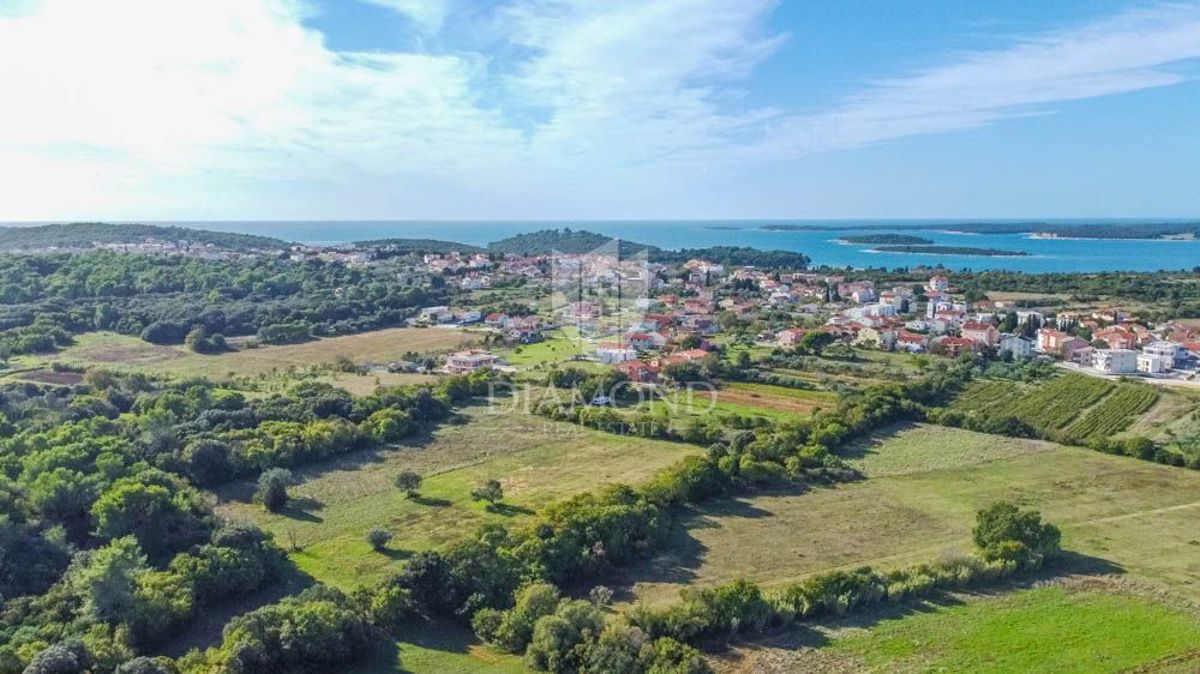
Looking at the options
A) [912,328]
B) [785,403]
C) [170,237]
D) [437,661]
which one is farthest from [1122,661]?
[170,237]

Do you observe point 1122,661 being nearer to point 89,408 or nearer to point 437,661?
point 437,661

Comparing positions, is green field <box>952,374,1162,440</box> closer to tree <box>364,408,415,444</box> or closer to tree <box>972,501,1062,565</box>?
tree <box>972,501,1062,565</box>

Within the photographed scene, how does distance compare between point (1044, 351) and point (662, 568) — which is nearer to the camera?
point (662, 568)

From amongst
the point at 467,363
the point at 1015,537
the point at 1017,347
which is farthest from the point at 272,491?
the point at 1017,347

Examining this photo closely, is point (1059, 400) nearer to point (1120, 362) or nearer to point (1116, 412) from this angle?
point (1116, 412)

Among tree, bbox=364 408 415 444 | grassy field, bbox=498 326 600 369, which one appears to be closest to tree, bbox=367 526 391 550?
tree, bbox=364 408 415 444

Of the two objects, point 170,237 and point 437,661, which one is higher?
point 170,237

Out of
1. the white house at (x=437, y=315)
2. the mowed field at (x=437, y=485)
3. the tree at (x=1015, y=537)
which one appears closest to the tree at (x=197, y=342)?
the white house at (x=437, y=315)

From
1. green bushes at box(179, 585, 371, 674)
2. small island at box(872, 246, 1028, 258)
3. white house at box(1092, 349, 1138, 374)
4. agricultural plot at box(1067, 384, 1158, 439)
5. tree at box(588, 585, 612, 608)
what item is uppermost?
small island at box(872, 246, 1028, 258)
